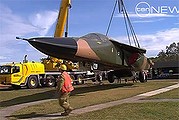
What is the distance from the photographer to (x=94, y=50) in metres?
16.8

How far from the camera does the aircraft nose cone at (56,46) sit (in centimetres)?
1359

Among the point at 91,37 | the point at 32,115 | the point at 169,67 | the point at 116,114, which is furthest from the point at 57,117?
the point at 169,67

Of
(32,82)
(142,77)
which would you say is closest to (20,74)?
(32,82)

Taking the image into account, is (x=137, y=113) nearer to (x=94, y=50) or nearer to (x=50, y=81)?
(x=94, y=50)

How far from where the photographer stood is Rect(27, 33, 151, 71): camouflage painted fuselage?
14.0 meters

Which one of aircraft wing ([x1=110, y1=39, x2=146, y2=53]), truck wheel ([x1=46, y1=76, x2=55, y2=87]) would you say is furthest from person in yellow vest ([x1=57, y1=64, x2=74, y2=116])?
truck wheel ([x1=46, y1=76, x2=55, y2=87])

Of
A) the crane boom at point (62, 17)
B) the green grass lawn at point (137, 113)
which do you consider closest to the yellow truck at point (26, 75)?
the crane boom at point (62, 17)

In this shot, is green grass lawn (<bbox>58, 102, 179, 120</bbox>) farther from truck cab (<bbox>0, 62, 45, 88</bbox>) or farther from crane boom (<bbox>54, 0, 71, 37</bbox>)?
crane boom (<bbox>54, 0, 71, 37</bbox>)

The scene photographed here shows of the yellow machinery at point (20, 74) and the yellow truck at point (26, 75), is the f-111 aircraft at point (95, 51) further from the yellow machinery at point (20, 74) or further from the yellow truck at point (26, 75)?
the yellow machinery at point (20, 74)

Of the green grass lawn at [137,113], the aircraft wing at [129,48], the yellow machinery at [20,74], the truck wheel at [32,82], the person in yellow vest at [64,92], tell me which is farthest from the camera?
the truck wheel at [32,82]

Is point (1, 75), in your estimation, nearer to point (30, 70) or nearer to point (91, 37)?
point (30, 70)

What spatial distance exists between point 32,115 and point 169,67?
57.3 meters

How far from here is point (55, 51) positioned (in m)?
14.2

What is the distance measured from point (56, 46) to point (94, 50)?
3.19 meters
